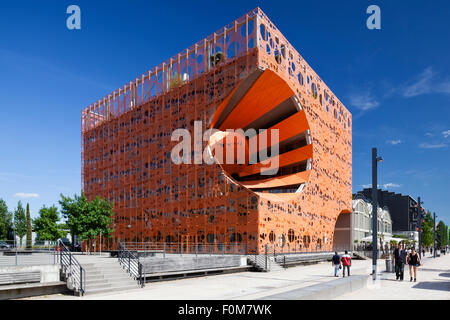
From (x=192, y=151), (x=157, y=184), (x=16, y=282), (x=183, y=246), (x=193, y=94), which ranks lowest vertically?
(x=183, y=246)

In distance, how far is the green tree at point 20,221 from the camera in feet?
207

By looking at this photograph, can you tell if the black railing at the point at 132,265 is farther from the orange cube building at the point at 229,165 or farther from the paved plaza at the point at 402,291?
the orange cube building at the point at 229,165

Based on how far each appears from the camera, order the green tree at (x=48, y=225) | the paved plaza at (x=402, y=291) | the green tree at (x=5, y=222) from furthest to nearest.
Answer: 1. the green tree at (x=5, y=222)
2. the green tree at (x=48, y=225)
3. the paved plaza at (x=402, y=291)

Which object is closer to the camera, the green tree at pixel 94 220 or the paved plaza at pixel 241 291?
the paved plaza at pixel 241 291

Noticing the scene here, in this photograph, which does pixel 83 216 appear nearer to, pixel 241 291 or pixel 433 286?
pixel 241 291

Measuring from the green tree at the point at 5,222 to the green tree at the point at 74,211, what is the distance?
94.0 ft

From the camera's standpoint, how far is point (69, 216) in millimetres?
38781

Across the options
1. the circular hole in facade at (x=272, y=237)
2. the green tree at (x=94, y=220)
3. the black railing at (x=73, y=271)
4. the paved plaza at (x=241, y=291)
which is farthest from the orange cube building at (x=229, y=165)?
the black railing at (x=73, y=271)

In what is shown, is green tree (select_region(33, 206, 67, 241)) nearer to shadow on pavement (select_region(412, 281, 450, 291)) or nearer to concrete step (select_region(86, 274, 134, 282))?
concrete step (select_region(86, 274, 134, 282))

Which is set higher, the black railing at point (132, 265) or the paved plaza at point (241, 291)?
the black railing at point (132, 265)

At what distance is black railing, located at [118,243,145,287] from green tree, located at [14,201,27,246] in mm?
53205
